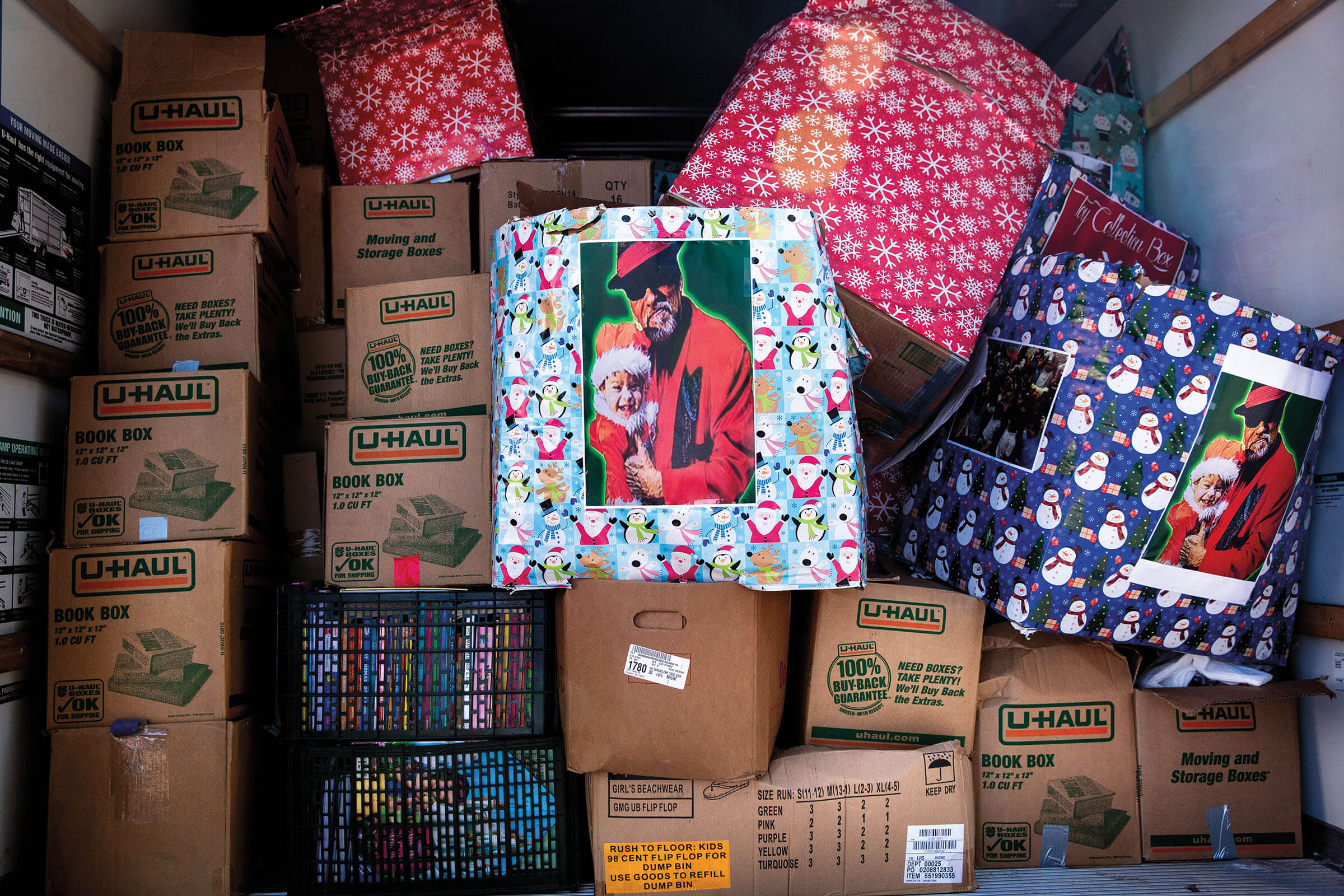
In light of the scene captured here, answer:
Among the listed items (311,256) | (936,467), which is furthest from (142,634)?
(936,467)

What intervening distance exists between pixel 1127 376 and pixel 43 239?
205cm

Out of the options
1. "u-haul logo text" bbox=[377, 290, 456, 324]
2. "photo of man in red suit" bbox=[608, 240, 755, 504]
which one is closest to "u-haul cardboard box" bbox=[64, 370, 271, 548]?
"u-haul logo text" bbox=[377, 290, 456, 324]

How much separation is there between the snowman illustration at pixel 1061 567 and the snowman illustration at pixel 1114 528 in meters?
0.06

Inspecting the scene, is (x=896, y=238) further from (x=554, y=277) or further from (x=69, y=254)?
(x=69, y=254)

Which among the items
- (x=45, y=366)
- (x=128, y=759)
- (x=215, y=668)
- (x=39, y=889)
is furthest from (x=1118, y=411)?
(x=39, y=889)

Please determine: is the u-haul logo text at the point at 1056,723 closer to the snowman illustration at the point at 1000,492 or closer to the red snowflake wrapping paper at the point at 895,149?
the snowman illustration at the point at 1000,492

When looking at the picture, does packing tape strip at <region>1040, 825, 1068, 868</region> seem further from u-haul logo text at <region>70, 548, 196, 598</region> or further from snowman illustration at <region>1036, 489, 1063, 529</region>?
u-haul logo text at <region>70, 548, 196, 598</region>

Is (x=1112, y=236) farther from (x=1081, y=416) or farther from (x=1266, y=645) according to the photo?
(x=1266, y=645)

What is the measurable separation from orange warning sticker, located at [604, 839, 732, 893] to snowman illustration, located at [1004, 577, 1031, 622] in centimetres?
67

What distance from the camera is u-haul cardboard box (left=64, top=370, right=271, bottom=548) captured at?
1.50 m

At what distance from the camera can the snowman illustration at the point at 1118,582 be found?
144 centimetres

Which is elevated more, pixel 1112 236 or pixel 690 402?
pixel 1112 236

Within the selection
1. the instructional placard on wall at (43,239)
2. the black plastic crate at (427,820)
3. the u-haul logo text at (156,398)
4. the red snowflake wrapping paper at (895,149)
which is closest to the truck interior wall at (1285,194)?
the red snowflake wrapping paper at (895,149)

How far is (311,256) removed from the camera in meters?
1.87
